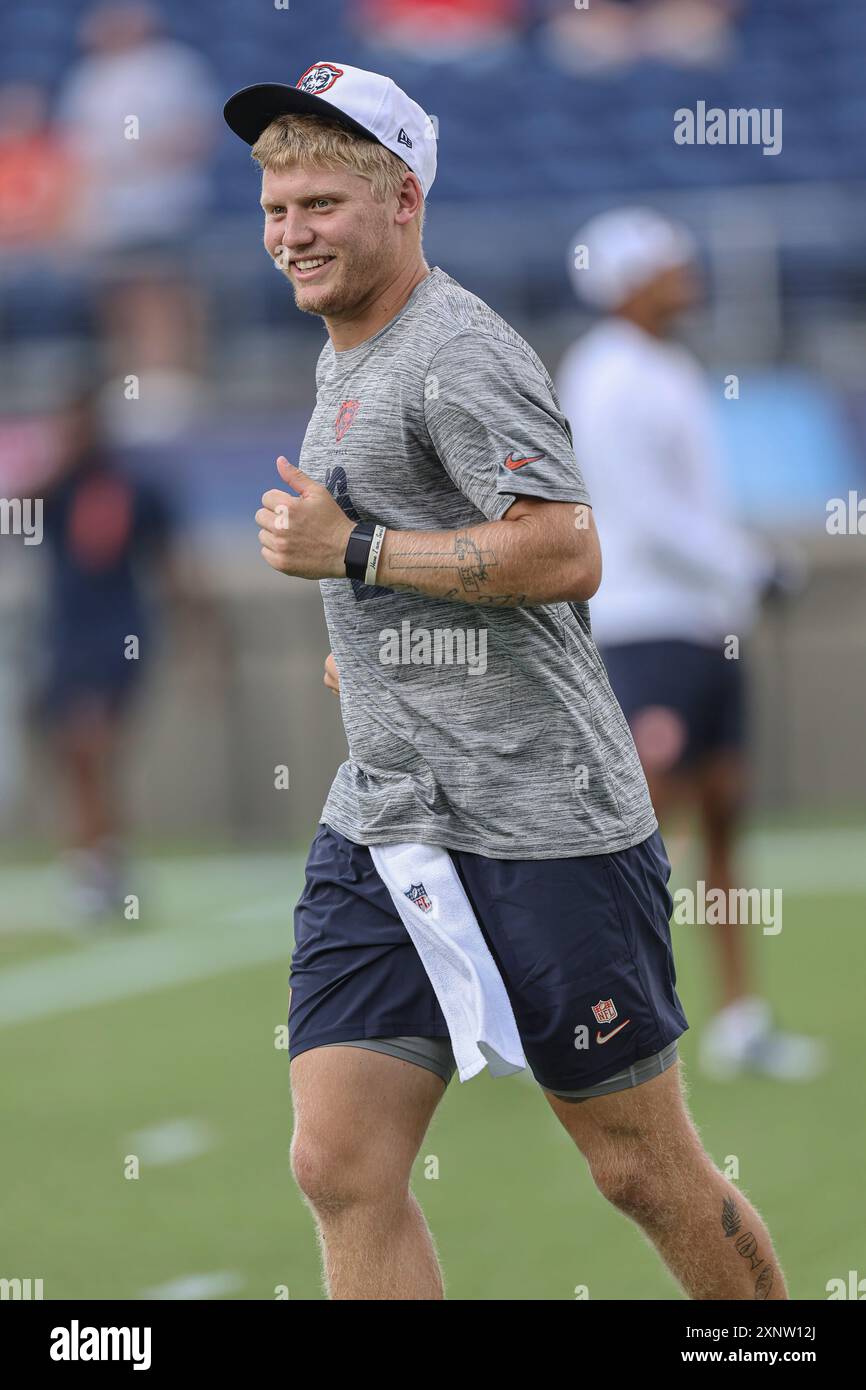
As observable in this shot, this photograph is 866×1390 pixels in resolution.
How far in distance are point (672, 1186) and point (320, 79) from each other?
72.2 inches

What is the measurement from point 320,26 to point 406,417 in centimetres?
1441

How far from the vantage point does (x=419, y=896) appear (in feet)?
10.8

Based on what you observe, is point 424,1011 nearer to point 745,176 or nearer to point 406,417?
point 406,417

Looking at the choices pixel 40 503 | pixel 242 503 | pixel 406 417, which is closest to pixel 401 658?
pixel 406 417

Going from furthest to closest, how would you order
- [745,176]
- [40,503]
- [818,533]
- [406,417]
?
1. [745,176]
2. [818,533]
3. [40,503]
4. [406,417]

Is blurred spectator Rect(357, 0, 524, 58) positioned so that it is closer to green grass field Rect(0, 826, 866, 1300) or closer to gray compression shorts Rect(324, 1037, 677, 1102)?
green grass field Rect(0, 826, 866, 1300)

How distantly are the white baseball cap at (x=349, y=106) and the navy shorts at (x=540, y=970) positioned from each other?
111 centimetres

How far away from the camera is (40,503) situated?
1045 centimetres

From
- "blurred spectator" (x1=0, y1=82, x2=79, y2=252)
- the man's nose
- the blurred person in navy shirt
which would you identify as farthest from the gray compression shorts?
"blurred spectator" (x1=0, y1=82, x2=79, y2=252)

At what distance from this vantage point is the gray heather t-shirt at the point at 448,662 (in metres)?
3.24

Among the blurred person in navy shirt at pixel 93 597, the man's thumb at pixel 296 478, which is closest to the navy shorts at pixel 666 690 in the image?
the man's thumb at pixel 296 478

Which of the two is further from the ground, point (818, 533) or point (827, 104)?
point (827, 104)

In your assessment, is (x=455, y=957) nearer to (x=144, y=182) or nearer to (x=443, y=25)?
(x=144, y=182)

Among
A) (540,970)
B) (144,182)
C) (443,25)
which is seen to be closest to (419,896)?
(540,970)
